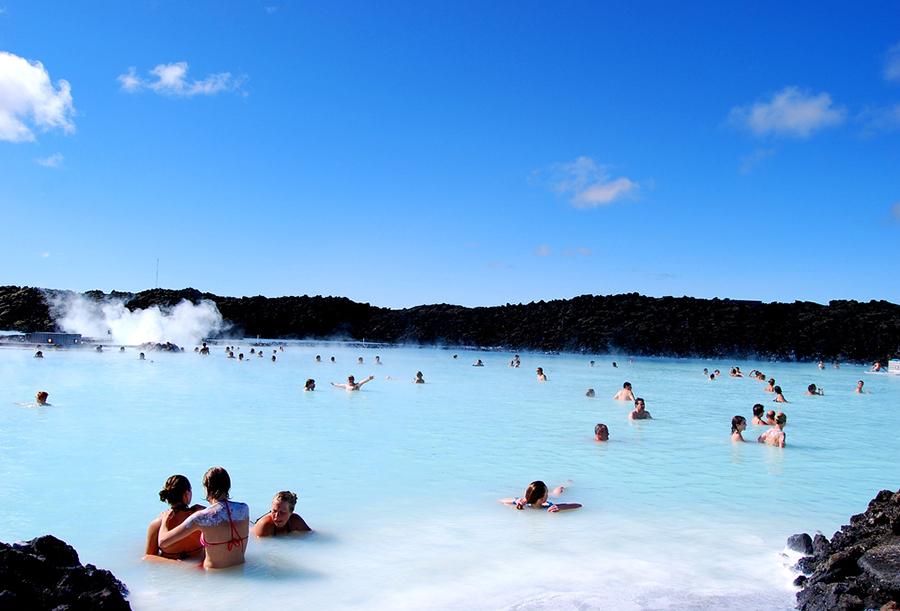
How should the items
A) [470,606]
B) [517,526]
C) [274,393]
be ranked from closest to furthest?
[470,606] → [517,526] → [274,393]

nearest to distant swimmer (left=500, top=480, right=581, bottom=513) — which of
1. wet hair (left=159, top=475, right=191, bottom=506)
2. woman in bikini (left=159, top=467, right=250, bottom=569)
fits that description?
woman in bikini (left=159, top=467, right=250, bottom=569)

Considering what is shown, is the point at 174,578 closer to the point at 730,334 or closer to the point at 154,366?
the point at 154,366

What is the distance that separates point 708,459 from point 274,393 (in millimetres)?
13090

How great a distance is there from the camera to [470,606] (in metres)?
4.97

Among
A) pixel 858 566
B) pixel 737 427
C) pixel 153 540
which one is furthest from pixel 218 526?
pixel 737 427

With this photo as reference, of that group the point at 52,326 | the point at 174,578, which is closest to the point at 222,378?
the point at 174,578

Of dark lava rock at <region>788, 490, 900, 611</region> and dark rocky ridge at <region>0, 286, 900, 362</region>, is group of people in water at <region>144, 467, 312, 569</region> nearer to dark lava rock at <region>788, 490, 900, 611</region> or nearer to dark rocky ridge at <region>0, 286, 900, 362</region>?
dark lava rock at <region>788, 490, 900, 611</region>

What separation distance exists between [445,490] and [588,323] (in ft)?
221

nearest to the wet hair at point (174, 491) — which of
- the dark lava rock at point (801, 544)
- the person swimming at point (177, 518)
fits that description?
the person swimming at point (177, 518)

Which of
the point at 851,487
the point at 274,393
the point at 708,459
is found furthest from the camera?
the point at 274,393

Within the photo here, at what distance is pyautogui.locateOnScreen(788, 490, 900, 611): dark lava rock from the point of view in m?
4.56

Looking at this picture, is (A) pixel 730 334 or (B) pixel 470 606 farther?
(A) pixel 730 334

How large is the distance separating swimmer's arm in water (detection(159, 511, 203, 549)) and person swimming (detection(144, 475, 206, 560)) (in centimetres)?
3

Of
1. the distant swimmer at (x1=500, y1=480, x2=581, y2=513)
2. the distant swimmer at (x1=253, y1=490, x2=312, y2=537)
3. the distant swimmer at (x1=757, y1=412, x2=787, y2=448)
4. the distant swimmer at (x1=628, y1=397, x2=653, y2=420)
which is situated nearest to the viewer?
the distant swimmer at (x1=253, y1=490, x2=312, y2=537)
